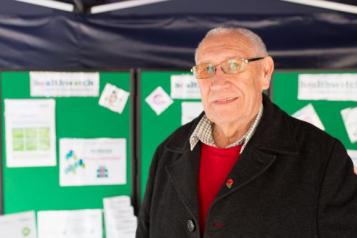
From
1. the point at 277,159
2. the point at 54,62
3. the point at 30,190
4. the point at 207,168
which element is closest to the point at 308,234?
the point at 277,159

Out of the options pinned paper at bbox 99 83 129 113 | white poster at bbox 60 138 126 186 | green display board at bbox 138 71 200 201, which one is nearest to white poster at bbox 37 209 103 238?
white poster at bbox 60 138 126 186

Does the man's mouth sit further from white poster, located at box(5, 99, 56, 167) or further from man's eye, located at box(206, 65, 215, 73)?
white poster, located at box(5, 99, 56, 167)

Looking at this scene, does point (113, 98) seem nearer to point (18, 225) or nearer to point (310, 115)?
point (18, 225)

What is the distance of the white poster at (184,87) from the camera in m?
2.01

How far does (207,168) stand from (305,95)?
1.02 meters

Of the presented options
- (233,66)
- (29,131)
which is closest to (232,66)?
(233,66)

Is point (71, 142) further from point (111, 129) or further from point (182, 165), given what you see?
point (182, 165)

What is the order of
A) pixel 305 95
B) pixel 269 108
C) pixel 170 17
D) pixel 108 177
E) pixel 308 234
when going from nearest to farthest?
1. pixel 308 234
2. pixel 269 108
3. pixel 305 95
4. pixel 108 177
5. pixel 170 17

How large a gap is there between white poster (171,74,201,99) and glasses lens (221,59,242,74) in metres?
0.95

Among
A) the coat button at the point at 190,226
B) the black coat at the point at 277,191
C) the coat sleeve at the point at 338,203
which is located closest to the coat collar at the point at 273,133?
the black coat at the point at 277,191

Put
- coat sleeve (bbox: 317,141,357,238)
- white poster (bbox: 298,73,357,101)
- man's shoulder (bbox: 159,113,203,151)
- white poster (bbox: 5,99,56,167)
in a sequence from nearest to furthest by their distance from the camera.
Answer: coat sleeve (bbox: 317,141,357,238), man's shoulder (bbox: 159,113,203,151), white poster (bbox: 298,73,357,101), white poster (bbox: 5,99,56,167)

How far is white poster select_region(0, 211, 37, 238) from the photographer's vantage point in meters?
2.00

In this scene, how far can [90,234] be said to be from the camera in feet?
6.76

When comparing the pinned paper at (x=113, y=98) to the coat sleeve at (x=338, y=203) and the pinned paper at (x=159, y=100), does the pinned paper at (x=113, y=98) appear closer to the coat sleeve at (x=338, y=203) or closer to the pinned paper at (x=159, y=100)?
the pinned paper at (x=159, y=100)
